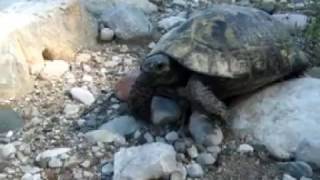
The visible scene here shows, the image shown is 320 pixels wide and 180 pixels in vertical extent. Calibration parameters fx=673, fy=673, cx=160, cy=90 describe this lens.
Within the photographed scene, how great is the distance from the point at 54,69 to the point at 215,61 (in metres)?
1.07

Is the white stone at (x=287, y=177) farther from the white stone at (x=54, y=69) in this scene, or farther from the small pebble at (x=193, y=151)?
the white stone at (x=54, y=69)

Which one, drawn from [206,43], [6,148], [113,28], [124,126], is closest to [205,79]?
[206,43]

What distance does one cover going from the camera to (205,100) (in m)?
2.99

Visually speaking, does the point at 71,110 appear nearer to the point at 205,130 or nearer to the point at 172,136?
the point at 172,136

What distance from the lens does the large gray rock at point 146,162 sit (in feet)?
8.90

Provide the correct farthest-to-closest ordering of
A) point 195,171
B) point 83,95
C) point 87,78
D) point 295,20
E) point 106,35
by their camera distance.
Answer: point 295,20, point 106,35, point 87,78, point 83,95, point 195,171

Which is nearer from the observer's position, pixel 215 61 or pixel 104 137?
pixel 215 61

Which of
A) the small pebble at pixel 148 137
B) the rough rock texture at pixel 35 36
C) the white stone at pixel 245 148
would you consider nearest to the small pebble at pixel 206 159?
the white stone at pixel 245 148

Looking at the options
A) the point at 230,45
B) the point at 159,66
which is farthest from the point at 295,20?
the point at 159,66

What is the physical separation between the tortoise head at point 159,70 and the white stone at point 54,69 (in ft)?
2.52

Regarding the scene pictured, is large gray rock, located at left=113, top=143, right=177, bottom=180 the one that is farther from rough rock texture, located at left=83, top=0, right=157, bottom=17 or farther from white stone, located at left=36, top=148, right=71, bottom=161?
rough rock texture, located at left=83, top=0, right=157, bottom=17

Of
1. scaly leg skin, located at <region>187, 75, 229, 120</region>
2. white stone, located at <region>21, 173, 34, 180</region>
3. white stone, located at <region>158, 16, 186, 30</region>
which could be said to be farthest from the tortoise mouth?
white stone, located at <region>158, 16, 186, 30</region>

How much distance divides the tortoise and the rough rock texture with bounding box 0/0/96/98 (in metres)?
0.67

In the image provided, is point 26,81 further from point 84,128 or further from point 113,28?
point 113,28
